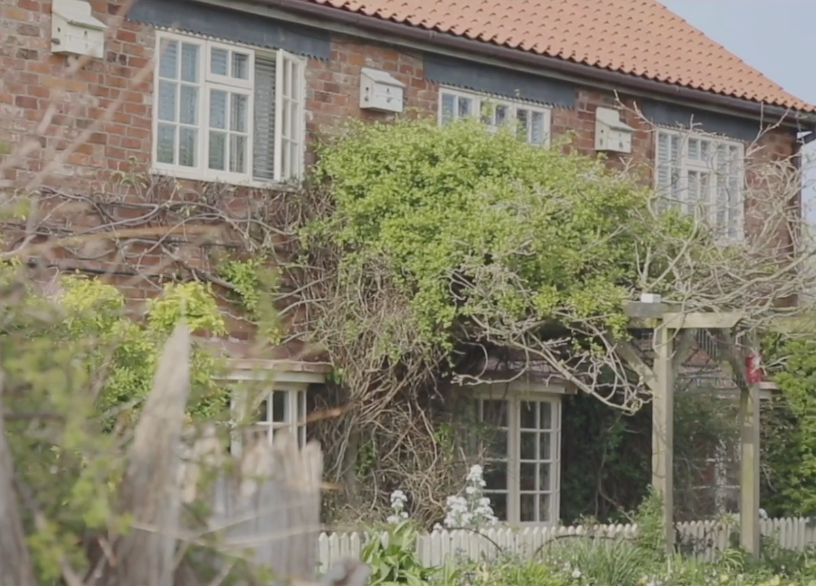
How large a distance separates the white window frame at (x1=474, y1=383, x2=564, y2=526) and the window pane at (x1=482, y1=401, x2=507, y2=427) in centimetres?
5

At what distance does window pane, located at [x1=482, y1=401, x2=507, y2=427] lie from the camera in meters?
14.9

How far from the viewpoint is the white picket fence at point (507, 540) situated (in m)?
11.5

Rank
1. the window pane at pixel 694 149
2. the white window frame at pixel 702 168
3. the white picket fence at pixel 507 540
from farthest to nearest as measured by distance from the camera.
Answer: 1. the window pane at pixel 694 149
2. the white window frame at pixel 702 168
3. the white picket fence at pixel 507 540

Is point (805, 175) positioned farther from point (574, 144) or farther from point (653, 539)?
point (653, 539)

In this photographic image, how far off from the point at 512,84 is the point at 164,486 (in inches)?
490

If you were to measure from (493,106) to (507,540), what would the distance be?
166 inches

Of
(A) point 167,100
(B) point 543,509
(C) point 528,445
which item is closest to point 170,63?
(A) point 167,100

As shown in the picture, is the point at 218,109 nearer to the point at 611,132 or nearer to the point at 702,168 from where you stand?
the point at 611,132

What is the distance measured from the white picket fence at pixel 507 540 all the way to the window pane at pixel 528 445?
197cm

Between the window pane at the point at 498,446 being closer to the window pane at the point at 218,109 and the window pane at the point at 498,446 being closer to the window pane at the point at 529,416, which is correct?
the window pane at the point at 529,416

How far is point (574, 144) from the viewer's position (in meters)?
16.1

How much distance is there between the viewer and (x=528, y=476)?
15.6 metres

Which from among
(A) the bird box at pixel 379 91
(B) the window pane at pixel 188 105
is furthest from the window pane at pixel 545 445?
(B) the window pane at pixel 188 105

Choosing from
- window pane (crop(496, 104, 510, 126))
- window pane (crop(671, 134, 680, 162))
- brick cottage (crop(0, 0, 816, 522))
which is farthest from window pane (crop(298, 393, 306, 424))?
window pane (crop(671, 134, 680, 162))
